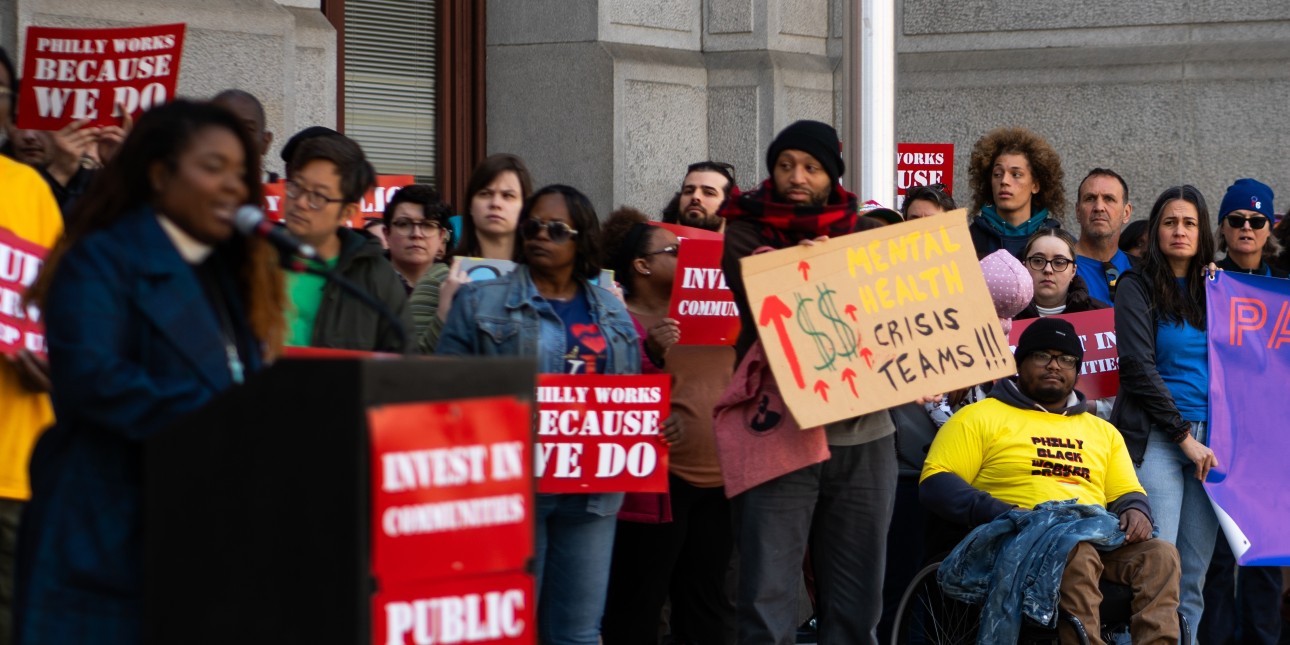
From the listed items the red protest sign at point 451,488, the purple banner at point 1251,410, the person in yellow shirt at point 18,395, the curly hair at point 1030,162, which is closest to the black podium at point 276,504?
the red protest sign at point 451,488

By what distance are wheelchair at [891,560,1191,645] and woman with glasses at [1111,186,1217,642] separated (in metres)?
0.72

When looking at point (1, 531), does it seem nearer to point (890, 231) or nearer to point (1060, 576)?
point (890, 231)

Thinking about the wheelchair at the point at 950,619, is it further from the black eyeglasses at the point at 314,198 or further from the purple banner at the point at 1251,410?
the black eyeglasses at the point at 314,198

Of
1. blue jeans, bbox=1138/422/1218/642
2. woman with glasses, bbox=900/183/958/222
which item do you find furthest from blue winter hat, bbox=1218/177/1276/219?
woman with glasses, bbox=900/183/958/222

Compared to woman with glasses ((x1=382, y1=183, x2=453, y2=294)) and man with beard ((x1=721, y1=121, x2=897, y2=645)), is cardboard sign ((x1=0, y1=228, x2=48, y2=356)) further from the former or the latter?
man with beard ((x1=721, y1=121, x2=897, y2=645))

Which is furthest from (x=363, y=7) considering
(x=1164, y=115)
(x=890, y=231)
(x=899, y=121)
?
(x=890, y=231)

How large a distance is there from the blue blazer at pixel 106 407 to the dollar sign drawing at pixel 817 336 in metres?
2.59

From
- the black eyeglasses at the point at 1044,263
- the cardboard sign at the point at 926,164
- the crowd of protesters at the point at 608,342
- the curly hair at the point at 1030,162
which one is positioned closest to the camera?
the crowd of protesters at the point at 608,342

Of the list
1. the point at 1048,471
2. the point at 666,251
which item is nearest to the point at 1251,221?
the point at 1048,471

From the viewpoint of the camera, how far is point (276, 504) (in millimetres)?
3174

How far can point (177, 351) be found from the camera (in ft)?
11.6

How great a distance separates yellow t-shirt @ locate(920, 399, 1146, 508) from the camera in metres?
7.36

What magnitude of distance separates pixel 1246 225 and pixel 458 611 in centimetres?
606

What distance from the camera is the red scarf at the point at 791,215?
582 centimetres
